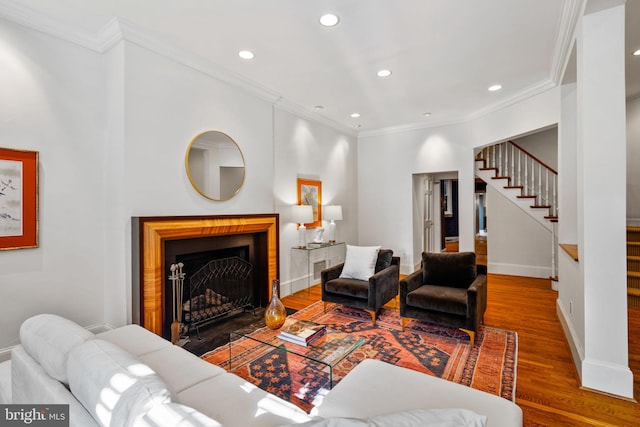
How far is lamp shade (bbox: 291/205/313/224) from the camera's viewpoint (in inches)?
178

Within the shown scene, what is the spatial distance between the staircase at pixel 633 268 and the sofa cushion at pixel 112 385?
5.27 m

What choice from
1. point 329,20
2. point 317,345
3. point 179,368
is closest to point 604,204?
point 317,345

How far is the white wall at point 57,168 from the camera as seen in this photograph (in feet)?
8.00

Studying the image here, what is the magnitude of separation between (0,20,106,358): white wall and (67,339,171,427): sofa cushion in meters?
1.88

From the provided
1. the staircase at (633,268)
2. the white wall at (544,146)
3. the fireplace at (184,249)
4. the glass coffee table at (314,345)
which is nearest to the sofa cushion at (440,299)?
the glass coffee table at (314,345)

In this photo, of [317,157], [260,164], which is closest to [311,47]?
[260,164]

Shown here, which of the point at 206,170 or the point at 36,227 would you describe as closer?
the point at 36,227

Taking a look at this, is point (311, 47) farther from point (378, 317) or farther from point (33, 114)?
point (378, 317)

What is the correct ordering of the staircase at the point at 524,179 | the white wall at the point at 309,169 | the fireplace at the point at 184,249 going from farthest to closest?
the staircase at the point at 524,179, the white wall at the point at 309,169, the fireplace at the point at 184,249

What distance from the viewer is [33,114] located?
2535 mm

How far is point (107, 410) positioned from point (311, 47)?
124 inches

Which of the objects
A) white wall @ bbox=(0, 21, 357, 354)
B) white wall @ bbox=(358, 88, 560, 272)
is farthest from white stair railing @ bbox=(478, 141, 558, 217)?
white wall @ bbox=(0, 21, 357, 354)

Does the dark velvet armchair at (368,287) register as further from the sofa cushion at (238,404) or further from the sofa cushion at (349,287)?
the sofa cushion at (238,404)

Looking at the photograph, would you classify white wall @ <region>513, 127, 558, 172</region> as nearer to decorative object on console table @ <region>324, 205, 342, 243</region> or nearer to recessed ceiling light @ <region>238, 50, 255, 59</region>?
decorative object on console table @ <region>324, 205, 342, 243</region>
